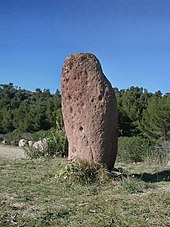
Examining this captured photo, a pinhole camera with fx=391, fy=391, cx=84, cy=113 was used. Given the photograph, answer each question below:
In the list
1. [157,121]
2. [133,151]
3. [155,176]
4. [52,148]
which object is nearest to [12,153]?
[52,148]

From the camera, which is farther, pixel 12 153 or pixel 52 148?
pixel 12 153

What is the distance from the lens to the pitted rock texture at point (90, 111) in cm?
714

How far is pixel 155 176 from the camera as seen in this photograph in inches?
311

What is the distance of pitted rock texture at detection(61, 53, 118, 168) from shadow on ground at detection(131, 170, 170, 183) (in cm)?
74

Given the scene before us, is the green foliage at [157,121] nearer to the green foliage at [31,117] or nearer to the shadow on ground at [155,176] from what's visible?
the green foliage at [31,117]

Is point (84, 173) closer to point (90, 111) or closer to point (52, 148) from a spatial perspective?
point (90, 111)

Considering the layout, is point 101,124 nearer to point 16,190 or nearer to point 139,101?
point 16,190

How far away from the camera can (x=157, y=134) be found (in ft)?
77.0

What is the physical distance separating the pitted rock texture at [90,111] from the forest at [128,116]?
1323cm

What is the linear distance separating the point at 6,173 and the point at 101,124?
7.61 ft

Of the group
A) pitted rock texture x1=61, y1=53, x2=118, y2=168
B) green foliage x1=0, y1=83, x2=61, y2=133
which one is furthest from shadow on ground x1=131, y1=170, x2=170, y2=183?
green foliage x1=0, y1=83, x2=61, y2=133

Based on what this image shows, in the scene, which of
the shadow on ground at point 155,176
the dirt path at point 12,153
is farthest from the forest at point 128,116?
the shadow on ground at point 155,176

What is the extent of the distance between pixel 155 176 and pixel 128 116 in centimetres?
1875

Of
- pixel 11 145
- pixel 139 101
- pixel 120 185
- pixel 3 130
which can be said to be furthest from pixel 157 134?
pixel 120 185
